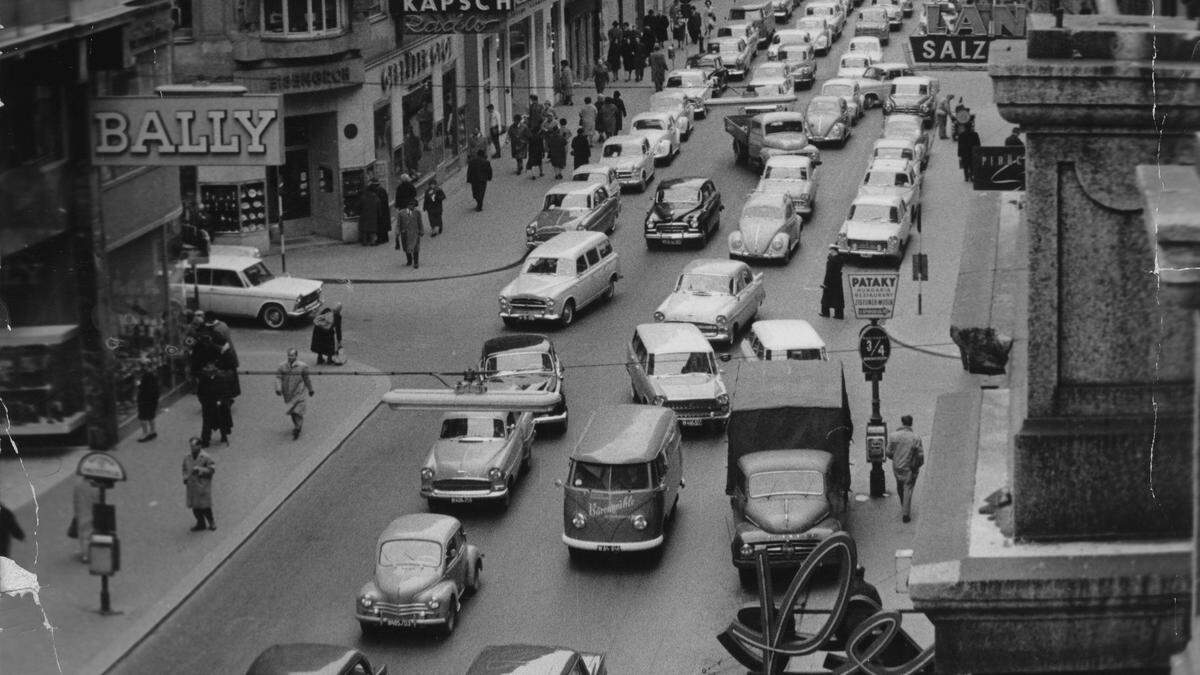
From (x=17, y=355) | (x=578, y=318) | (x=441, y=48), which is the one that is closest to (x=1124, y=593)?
(x=17, y=355)

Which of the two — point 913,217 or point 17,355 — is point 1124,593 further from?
point 913,217

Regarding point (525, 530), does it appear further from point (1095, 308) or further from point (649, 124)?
point (649, 124)

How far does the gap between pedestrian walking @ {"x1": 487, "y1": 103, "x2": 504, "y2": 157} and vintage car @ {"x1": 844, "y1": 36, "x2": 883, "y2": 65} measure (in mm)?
19100

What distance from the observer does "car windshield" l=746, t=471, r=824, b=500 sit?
2947 cm

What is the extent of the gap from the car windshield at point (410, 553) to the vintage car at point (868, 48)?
52583 mm

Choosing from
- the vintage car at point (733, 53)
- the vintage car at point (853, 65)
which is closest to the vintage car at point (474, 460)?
the vintage car at point (853, 65)

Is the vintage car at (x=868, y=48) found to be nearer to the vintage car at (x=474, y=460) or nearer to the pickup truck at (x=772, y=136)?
the pickup truck at (x=772, y=136)

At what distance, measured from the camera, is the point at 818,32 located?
284ft

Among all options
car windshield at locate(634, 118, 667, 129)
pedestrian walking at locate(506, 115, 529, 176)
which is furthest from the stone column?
car windshield at locate(634, 118, 667, 129)

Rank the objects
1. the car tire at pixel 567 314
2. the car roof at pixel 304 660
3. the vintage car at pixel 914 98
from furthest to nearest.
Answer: the vintage car at pixel 914 98, the car tire at pixel 567 314, the car roof at pixel 304 660

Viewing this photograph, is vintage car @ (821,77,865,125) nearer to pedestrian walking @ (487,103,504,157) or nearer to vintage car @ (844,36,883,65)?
vintage car @ (844,36,883,65)

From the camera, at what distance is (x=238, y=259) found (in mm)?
43812

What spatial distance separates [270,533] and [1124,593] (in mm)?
22719

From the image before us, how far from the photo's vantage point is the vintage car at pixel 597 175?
54.5m
